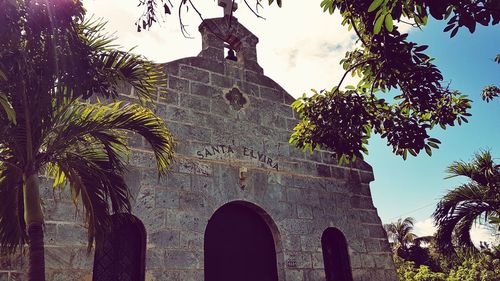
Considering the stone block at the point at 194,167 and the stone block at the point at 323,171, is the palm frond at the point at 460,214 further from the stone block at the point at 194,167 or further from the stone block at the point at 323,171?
the stone block at the point at 194,167

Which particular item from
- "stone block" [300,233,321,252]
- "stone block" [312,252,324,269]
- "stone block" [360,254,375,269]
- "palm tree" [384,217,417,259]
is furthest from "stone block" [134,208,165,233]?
"palm tree" [384,217,417,259]

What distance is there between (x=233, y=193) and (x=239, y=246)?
2.70ft

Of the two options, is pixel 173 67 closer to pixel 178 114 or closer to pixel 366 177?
pixel 178 114

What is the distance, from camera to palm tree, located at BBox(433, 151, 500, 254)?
7.32 meters

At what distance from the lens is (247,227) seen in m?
6.20

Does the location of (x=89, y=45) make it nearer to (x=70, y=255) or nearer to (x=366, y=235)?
(x=70, y=255)

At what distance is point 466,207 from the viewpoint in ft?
24.5

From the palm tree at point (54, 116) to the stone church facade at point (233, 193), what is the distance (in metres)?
1.23

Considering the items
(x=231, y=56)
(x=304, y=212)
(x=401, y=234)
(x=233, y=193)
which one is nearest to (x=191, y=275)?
(x=233, y=193)

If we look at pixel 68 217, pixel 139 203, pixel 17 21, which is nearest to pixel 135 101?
pixel 139 203

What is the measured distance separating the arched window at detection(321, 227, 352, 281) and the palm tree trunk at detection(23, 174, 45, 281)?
4.73 m

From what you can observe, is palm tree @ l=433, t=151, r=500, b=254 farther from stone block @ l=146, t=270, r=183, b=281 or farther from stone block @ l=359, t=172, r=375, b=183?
stone block @ l=146, t=270, r=183, b=281

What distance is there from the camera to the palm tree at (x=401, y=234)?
82.9ft

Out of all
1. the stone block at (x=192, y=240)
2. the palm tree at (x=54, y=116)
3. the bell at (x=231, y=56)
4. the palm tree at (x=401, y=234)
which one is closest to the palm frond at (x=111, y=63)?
the palm tree at (x=54, y=116)
